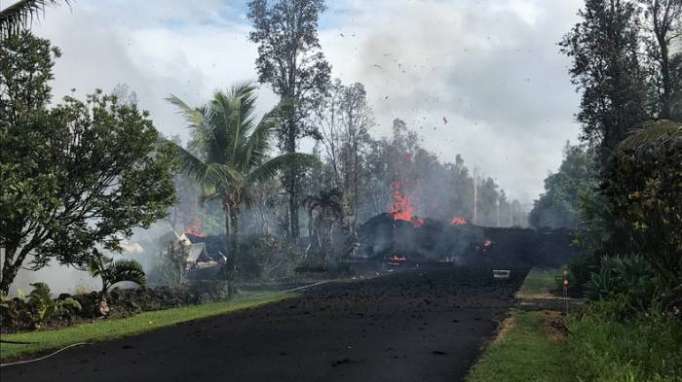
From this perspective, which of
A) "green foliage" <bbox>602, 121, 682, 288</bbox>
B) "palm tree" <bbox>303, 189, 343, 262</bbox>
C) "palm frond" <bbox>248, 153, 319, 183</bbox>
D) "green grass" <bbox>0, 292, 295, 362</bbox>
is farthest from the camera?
"palm tree" <bbox>303, 189, 343, 262</bbox>

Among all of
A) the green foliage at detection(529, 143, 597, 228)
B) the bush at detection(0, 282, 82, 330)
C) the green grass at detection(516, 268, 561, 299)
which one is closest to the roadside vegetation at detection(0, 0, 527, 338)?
the bush at detection(0, 282, 82, 330)

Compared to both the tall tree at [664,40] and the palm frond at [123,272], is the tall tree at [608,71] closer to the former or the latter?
the tall tree at [664,40]

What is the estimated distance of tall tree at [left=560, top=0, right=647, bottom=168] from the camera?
2653 cm

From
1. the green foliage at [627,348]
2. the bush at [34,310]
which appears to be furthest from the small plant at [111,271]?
the green foliage at [627,348]

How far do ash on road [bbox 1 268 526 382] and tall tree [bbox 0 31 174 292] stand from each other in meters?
3.68

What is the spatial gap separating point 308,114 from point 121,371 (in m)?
33.5

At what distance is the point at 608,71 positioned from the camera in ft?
89.8

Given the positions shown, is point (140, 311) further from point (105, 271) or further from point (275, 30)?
point (275, 30)

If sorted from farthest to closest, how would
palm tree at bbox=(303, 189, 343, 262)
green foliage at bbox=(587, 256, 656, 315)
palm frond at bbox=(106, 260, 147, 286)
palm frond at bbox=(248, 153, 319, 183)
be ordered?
palm tree at bbox=(303, 189, 343, 262)
palm frond at bbox=(248, 153, 319, 183)
palm frond at bbox=(106, 260, 147, 286)
green foliage at bbox=(587, 256, 656, 315)

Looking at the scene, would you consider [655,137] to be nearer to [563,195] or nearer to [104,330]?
[104,330]

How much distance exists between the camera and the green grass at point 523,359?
794cm

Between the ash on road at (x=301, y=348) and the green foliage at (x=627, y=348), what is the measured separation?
1554 mm

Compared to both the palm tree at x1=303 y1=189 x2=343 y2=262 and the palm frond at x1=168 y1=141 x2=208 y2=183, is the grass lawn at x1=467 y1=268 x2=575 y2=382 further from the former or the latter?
the palm tree at x1=303 y1=189 x2=343 y2=262

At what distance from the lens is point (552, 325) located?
39.5 feet
